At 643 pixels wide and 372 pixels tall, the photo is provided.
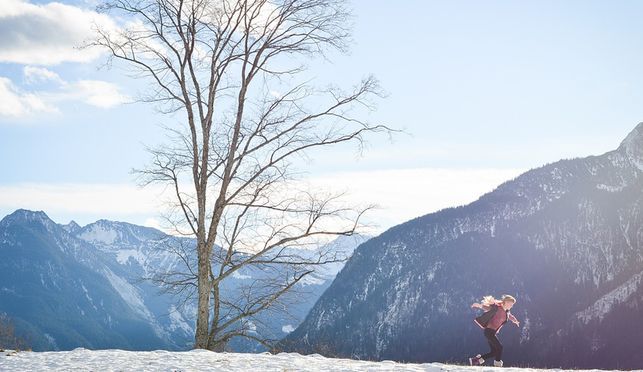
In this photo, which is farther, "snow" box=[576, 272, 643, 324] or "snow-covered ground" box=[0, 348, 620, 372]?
"snow" box=[576, 272, 643, 324]

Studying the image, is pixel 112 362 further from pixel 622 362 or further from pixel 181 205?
pixel 622 362

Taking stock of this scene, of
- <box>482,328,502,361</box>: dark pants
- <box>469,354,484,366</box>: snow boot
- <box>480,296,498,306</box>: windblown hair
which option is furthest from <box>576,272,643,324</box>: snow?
<box>469,354,484,366</box>: snow boot

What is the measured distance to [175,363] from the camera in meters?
11.8

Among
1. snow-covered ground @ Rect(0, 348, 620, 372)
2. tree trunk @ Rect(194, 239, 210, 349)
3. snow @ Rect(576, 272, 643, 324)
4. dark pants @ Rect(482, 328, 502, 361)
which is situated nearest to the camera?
snow-covered ground @ Rect(0, 348, 620, 372)

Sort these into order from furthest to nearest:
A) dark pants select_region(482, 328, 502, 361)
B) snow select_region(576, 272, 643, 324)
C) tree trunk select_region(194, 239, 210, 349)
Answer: snow select_region(576, 272, 643, 324) → tree trunk select_region(194, 239, 210, 349) → dark pants select_region(482, 328, 502, 361)

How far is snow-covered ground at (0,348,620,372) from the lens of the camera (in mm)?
11398

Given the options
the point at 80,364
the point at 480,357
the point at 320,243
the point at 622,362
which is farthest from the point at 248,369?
the point at 622,362

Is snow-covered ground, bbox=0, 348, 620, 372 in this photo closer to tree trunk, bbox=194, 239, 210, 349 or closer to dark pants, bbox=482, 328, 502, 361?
tree trunk, bbox=194, 239, 210, 349

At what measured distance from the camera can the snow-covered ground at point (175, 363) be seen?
11.4 meters

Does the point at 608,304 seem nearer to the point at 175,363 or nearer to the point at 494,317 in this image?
the point at 494,317

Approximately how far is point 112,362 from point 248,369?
266 cm

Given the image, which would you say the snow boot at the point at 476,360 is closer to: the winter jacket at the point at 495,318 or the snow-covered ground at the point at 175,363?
the winter jacket at the point at 495,318

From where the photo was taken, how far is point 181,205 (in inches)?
671

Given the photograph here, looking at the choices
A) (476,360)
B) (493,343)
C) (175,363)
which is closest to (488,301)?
(493,343)
